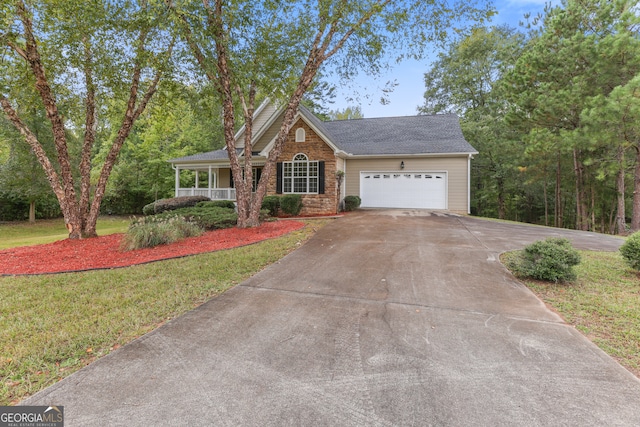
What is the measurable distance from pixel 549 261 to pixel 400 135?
46.8 feet

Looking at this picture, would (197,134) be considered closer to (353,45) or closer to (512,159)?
(353,45)

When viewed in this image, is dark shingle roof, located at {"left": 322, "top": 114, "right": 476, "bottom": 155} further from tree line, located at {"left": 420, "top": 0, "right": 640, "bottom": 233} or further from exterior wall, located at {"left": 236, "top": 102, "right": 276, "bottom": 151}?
exterior wall, located at {"left": 236, "top": 102, "right": 276, "bottom": 151}

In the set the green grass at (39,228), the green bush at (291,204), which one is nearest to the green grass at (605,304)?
the green bush at (291,204)

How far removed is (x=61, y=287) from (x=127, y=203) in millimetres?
21105

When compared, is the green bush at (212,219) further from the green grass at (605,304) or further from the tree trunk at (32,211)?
the tree trunk at (32,211)

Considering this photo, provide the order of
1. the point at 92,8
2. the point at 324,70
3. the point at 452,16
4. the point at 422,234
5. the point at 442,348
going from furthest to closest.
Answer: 1. the point at 324,70
2. the point at 452,16
3. the point at 422,234
4. the point at 92,8
5. the point at 442,348

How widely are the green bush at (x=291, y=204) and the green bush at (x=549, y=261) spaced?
988cm

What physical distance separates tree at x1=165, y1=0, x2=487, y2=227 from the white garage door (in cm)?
639

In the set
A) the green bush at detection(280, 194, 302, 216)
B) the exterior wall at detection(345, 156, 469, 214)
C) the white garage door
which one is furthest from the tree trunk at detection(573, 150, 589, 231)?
the green bush at detection(280, 194, 302, 216)

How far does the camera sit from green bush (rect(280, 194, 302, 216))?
1366cm

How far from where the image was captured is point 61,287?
185 inches

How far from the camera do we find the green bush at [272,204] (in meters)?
13.8

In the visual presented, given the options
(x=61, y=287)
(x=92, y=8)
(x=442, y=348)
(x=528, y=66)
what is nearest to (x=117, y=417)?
(x=442, y=348)

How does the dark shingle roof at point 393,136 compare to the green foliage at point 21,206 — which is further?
the green foliage at point 21,206
